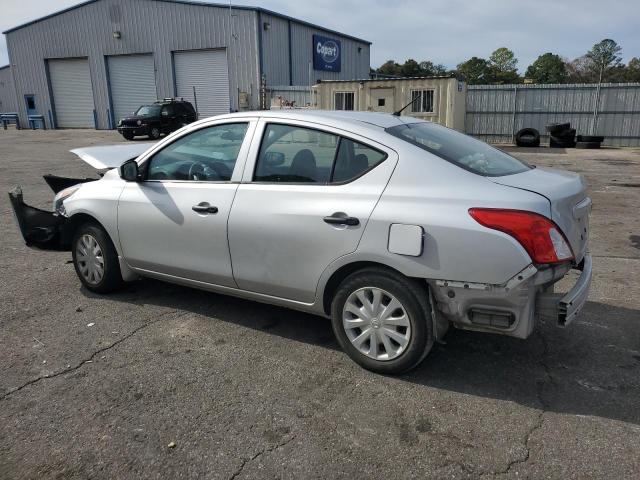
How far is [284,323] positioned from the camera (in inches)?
165

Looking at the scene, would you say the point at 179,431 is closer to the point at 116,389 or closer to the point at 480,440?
the point at 116,389

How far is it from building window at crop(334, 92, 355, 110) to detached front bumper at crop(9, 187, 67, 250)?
727 inches

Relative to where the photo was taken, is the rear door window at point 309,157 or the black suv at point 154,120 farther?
the black suv at point 154,120

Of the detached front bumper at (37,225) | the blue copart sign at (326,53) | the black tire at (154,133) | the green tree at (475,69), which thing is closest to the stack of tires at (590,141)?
the blue copart sign at (326,53)

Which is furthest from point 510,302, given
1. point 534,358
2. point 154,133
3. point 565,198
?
point 154,133

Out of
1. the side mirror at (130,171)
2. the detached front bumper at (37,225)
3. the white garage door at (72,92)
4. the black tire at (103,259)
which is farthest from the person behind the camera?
the white garage door at (72,92)

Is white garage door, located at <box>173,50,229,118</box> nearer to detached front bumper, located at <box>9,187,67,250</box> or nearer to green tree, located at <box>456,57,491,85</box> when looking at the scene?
detached front bumper, located at <box>9,187,67,250</box>

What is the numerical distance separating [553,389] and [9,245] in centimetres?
649

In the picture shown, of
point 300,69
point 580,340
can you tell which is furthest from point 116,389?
point 300,69

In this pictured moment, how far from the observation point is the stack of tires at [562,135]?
71.3ft

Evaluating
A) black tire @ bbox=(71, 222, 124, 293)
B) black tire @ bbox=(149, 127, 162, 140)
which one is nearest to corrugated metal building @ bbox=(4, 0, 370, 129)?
black tire @ bbox=(149, 127, 162, 140)

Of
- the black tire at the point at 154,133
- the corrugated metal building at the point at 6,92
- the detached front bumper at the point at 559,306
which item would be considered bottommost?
the black tire at the point at 154,133

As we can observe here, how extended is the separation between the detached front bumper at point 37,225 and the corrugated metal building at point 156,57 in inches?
979

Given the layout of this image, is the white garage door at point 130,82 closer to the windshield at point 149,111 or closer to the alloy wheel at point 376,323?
the windshield at point 149,111
